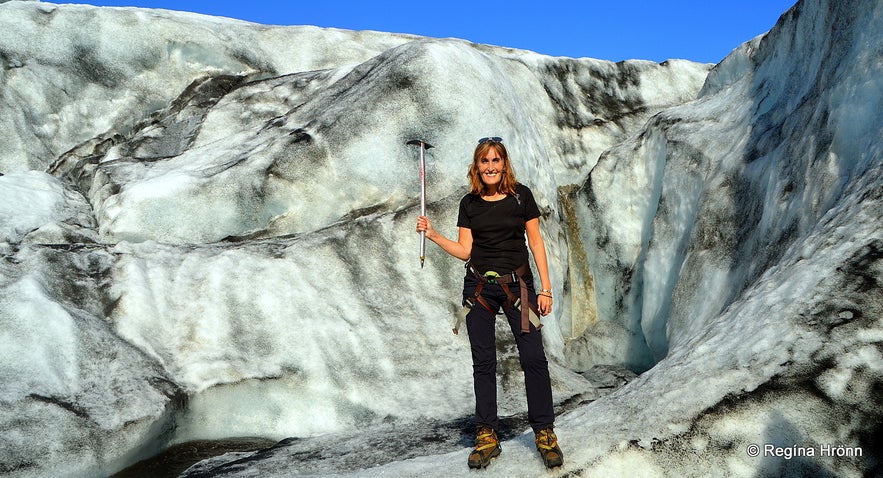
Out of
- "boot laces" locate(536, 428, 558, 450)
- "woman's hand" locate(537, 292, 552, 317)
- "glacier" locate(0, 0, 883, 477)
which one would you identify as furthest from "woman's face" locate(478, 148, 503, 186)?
"glacier" locate(0, 0, 883, 477)

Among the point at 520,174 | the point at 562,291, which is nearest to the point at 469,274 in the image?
the point at 520,174

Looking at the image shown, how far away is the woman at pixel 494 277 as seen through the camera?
17.0 feet

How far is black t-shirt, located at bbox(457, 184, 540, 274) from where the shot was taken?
5.35 metres

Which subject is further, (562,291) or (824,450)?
(562,291)

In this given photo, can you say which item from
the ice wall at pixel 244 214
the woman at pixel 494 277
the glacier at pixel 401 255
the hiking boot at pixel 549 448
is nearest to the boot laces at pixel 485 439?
the woman at pixel 494 277

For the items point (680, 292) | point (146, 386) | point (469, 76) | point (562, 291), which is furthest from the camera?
point (562, 291)

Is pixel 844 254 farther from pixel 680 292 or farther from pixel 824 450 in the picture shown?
pixel 680 292

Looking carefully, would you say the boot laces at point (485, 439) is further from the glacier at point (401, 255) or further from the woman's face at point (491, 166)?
the woman's face at point (491, 166)

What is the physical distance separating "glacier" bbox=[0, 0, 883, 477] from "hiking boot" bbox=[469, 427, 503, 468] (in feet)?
0.46

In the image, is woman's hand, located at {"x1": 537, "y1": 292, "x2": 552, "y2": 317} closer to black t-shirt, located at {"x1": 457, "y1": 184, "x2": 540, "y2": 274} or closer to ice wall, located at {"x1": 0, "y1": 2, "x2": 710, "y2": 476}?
black t-shirt, located at {"x1": 457, "y1": 184, "x2": 540, "y2": 274}

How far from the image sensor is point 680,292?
959 cm

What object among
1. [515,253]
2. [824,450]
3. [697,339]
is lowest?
[824,450]

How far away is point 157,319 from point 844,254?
23.2 ft

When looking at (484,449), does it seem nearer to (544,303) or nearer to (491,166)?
(544,303)
